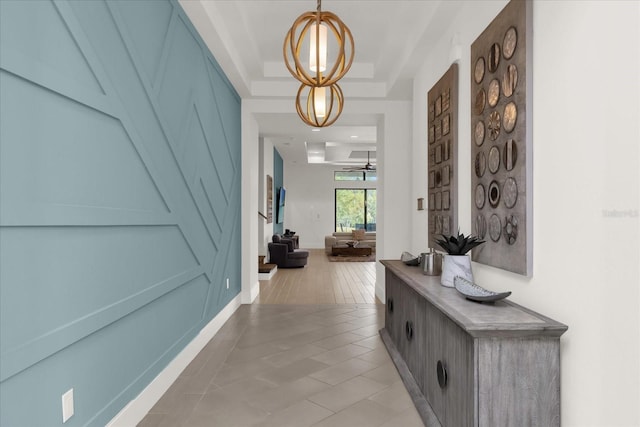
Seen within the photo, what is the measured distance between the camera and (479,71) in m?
2.52

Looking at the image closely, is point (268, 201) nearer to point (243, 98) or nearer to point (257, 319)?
point (243, 98)

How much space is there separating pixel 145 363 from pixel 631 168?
257 centimetres

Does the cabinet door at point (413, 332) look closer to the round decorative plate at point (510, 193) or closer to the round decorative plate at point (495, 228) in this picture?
the round decorative plate at point (495, 228)

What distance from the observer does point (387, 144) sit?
534 centimetres

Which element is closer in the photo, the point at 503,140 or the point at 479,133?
the point at 503,140

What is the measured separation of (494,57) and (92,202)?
2281mm

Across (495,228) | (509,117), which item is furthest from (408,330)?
(509,117)

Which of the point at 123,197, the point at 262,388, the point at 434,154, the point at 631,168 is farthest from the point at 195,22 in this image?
the point at 631,168

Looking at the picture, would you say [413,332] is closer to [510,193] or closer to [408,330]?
[408,330]

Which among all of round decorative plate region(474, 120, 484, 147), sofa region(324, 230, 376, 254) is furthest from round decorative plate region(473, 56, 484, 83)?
sofa region(324, 230, 376, 254)

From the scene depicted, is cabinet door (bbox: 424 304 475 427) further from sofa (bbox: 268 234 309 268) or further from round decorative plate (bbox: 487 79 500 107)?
sofa (bbox: 268 234 309 268)

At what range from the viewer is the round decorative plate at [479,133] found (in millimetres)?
2454

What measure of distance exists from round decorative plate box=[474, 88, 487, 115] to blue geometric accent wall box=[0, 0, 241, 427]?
2.04 m

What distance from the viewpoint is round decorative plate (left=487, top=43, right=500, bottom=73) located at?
227 cm
